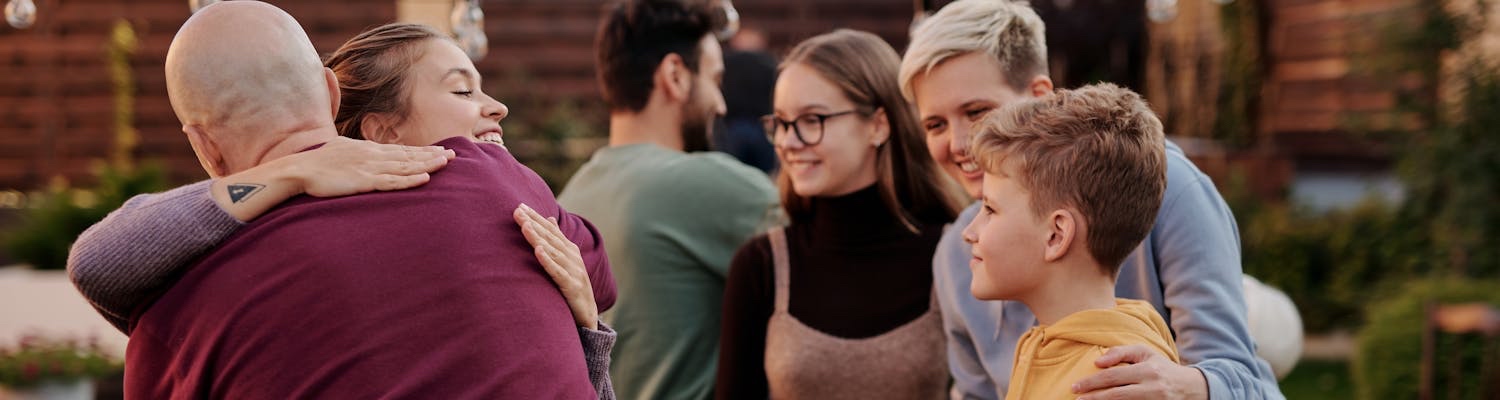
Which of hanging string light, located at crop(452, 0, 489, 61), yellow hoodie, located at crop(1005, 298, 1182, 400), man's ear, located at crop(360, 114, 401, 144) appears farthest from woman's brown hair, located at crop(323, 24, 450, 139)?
hanging string light, located at crop(452, 0, 489, 61)

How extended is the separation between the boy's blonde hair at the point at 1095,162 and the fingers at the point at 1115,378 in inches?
7.9

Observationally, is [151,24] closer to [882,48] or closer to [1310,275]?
[1310,275]

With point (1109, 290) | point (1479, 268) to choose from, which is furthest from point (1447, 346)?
point (1109, 290)

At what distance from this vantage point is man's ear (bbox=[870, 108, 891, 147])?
9.88 feet

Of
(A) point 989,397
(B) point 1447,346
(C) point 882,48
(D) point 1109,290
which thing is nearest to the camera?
(D) point 1109,290

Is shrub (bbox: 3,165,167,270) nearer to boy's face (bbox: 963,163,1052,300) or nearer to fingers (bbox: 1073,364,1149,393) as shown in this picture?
boy's face (bbox: 963,163,1052,300)

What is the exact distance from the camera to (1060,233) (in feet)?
6.43

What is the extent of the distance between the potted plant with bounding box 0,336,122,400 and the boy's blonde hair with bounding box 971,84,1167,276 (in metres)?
4.91

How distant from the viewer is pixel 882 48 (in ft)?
10.0

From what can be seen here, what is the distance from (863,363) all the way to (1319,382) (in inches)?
224

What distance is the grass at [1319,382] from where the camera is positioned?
7.47m

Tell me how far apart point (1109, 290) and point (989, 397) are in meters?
0.64

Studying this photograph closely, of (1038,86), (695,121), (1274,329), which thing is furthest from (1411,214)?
(1038,86)

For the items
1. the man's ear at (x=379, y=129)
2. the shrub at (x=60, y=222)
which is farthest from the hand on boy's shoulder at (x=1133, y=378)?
the shrub at (x=60, y=222)
